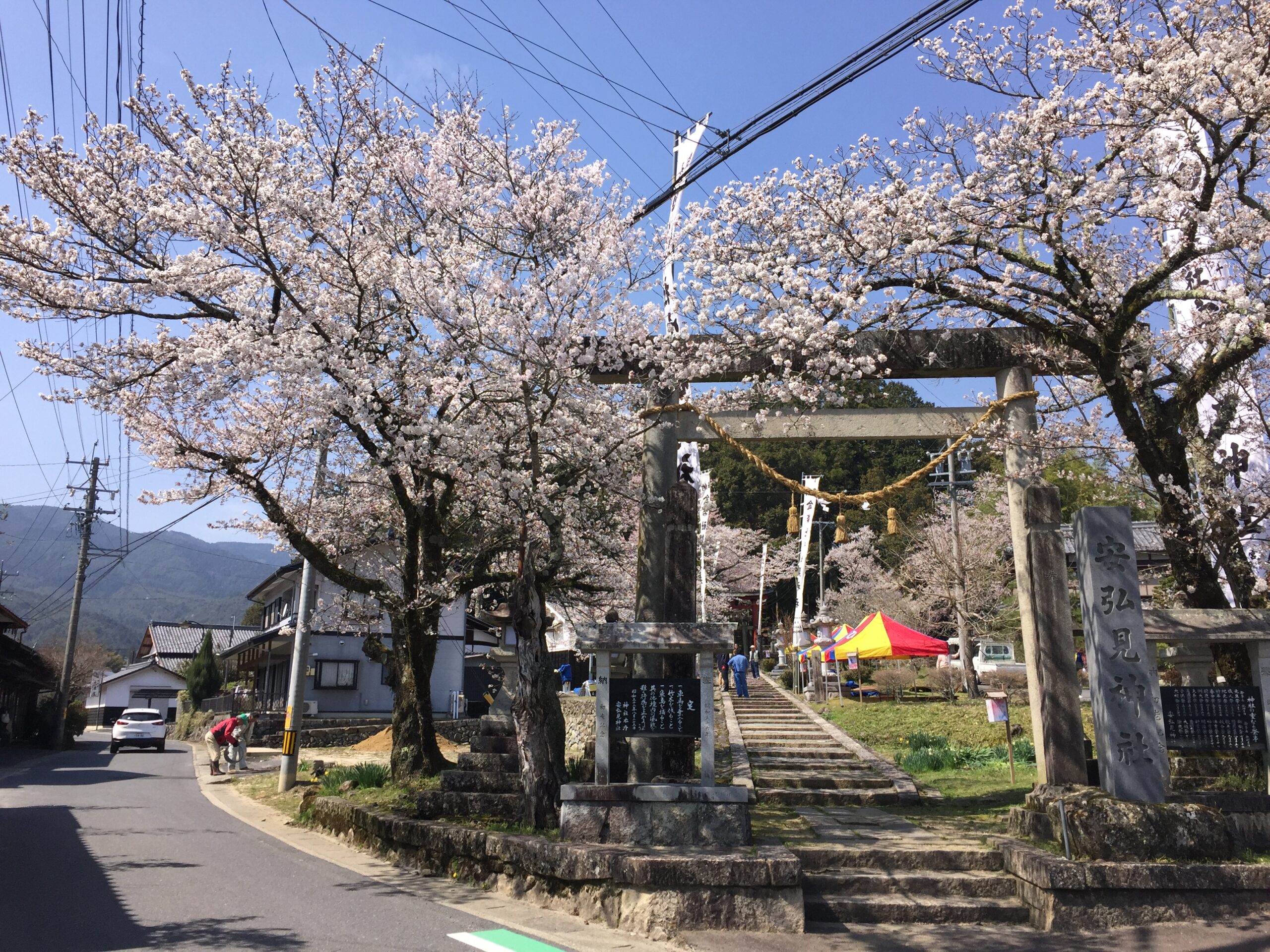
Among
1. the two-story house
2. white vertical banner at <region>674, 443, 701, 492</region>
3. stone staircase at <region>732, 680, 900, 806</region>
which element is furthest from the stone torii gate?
the two-story house

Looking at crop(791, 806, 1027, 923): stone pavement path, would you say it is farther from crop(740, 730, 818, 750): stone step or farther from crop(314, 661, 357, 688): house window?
crop(314, 661, 357, 688): house window

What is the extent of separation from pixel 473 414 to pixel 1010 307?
6.93 metres

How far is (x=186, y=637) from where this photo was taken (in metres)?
65.8

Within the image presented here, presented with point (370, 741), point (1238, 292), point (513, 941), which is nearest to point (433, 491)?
point (513, 941)

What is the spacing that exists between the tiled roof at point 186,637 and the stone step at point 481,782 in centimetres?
5414

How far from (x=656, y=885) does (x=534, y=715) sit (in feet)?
7.67

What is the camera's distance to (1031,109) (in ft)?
29.2

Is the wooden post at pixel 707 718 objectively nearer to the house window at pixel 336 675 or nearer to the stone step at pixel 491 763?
the stone step at pixel 491 763

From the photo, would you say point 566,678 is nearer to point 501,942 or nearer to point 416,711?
point 416,711

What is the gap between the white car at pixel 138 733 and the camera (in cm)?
3047

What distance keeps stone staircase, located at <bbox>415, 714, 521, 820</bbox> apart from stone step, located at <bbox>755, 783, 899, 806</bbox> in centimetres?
331

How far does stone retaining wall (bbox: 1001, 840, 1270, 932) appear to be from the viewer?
6.57 meters

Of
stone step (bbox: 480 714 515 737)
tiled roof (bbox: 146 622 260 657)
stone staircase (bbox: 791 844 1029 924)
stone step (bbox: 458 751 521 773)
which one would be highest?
tiled roof (bbox: 146 622 260 657)

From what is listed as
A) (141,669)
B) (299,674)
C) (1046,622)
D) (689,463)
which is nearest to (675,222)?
(689,463)
